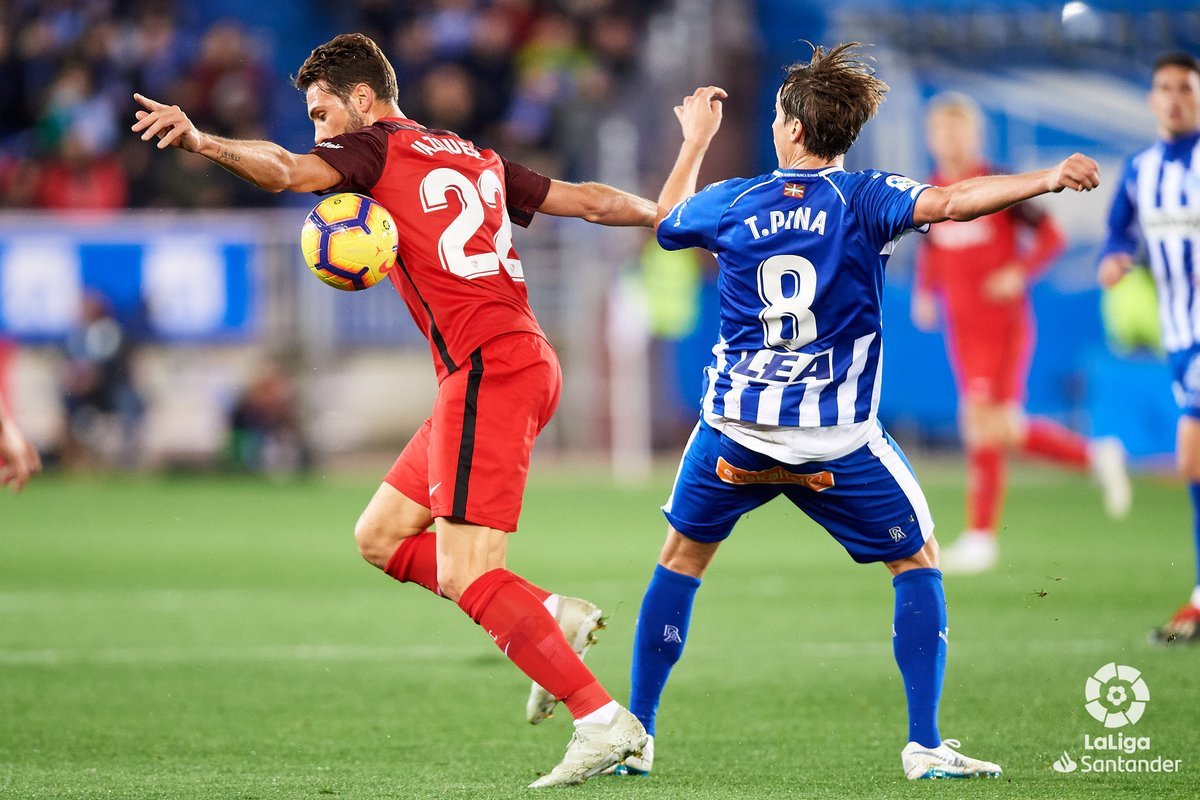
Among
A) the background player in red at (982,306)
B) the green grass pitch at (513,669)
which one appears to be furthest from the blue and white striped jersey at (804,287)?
the background player in red at (982,306)

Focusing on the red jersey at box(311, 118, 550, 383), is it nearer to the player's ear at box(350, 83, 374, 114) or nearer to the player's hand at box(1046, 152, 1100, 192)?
the player's ear at box(350, 83, 374, 114)

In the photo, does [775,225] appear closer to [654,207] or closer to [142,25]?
[654,207]

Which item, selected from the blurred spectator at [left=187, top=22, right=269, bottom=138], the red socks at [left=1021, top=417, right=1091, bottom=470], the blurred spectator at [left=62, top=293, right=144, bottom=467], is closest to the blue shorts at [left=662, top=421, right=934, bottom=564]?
the red socks at [left=1021, top=417, right=1091, bottom=470]

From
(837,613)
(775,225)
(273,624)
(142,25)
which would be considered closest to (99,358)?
(142,25)

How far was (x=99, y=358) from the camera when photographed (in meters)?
17.1

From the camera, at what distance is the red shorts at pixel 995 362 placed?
34.7ft

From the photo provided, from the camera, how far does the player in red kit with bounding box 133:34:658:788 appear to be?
468 cm

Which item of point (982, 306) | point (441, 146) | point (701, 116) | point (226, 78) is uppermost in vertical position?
point (226, 78)

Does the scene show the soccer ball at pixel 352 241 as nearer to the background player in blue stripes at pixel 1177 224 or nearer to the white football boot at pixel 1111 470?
the background player in blue stripes at pixel 1177 224

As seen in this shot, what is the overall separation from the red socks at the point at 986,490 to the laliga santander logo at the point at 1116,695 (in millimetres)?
3625

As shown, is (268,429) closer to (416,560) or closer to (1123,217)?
(1123,217)

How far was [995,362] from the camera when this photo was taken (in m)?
10.6

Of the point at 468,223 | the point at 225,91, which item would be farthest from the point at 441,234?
the point at 225,91

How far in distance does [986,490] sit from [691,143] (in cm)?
542
